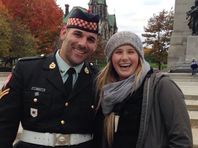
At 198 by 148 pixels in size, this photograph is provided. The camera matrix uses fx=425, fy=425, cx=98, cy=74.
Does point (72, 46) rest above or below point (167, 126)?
above

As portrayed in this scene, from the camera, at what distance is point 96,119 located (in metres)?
3.15

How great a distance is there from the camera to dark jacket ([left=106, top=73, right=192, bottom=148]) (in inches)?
107

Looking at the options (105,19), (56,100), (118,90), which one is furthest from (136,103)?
(105,19)

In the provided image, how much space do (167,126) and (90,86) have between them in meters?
0.72

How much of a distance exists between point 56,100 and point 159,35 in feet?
181

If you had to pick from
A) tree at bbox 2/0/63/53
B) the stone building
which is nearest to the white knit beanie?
tree at bbox 2/0/63/53

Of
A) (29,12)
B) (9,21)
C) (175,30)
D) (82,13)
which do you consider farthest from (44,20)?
(82,13)

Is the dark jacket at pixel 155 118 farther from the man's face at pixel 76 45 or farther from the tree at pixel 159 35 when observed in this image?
the tree at pixel 159 35

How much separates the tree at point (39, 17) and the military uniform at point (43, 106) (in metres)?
46.1

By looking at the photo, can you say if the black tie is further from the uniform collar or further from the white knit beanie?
the white knit beanie

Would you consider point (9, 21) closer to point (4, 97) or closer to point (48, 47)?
point (48, 47)

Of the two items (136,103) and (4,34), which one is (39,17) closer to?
(4,34)

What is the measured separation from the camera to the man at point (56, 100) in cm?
303

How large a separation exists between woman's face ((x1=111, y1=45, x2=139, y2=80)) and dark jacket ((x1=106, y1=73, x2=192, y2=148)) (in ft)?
0.50
